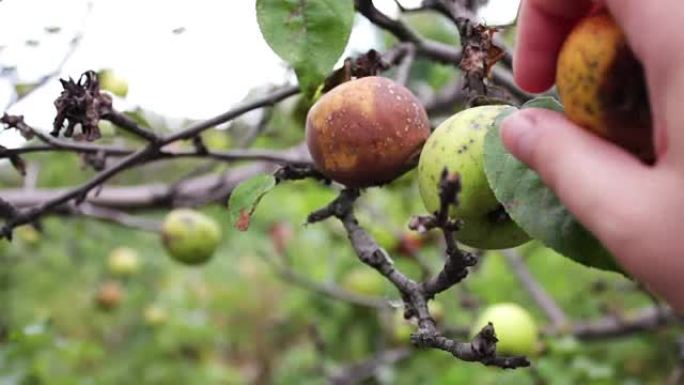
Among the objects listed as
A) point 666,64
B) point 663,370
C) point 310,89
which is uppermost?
point 666,64

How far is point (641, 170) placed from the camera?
69cm

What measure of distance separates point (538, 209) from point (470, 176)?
0.62 ft

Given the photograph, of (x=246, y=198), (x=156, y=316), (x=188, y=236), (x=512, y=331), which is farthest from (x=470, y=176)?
(x=156, y=316)

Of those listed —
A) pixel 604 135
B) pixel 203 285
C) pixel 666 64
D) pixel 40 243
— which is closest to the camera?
pixel 666 64

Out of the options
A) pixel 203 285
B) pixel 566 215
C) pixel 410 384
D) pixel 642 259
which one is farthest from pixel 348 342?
pixel 642 259

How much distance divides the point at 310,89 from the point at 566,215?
1.40 ft

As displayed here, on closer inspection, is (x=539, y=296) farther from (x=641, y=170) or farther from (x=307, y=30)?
(x=641, y=170)

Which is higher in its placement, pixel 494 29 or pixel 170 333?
pixel 494 29

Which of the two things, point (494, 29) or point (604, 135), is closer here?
point (604, 135)

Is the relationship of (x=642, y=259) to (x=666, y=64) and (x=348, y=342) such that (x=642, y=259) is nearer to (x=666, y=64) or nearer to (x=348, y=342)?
(x=666, y=64)

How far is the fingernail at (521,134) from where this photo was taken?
0.77 m

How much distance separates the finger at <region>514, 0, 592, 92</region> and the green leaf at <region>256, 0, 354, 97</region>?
1.06ft

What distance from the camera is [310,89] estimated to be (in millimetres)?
1219

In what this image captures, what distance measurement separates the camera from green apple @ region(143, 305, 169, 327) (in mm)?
4238
